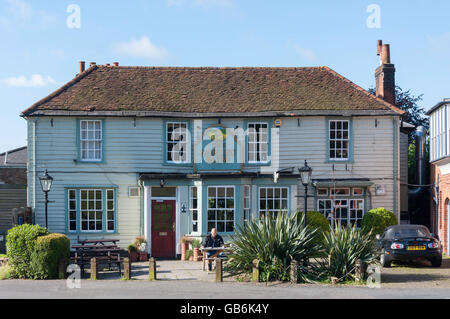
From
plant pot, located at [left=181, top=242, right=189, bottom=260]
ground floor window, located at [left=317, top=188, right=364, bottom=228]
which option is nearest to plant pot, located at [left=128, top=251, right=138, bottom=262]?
plant pot, located at [left=181, top=242, right=189, bottom=260]

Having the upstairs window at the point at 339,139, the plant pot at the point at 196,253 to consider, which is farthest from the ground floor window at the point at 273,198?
the plant pot at the point at 196,253

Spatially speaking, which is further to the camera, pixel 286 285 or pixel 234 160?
pixel 234 160

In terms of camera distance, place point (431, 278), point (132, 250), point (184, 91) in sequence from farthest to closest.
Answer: point (184, 91) < point (132, 250) < point (431, 278)

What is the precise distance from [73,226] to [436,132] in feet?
50.7

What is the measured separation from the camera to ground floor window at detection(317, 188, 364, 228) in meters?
24.5

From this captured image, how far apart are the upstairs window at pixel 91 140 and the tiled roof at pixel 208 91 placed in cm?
71

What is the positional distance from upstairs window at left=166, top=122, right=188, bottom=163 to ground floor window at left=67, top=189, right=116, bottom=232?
108 inches

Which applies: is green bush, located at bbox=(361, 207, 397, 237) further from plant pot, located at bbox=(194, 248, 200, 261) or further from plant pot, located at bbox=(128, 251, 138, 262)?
plant pot, located at bbox=(128, 251, 138, 262)

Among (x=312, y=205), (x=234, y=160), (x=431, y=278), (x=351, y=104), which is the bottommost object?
(x=431, y=278)

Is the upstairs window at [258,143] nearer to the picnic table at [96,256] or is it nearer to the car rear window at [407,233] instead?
the car rear window at [407,233]
